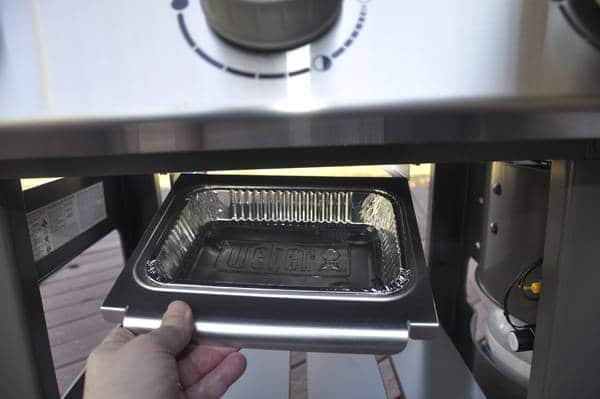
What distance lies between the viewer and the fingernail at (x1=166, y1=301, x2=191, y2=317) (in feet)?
1.24

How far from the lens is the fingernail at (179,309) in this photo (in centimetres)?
38

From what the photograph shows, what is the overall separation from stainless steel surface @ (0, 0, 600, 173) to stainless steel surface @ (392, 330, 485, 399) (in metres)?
0.56

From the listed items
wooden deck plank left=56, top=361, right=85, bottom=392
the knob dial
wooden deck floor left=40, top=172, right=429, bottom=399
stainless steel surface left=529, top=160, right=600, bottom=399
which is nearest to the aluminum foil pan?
stainless steel surface left=529, top=160, right=600, bottom=399

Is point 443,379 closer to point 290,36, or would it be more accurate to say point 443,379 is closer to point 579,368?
point 579,368

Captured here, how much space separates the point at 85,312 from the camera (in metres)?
1.09

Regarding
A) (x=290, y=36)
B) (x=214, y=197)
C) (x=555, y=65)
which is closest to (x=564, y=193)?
(x=555, y=65)

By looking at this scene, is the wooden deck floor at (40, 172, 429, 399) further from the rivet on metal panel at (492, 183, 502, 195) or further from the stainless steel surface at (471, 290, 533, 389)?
the rivet on metal panel at (492, 183, 502, 195)

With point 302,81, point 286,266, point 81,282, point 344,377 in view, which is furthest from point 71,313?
point 302,81

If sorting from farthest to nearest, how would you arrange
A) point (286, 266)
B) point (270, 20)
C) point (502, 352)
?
point (502, 352) < point (286, 266) < point (270, 20)

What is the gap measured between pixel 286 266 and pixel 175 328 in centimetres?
19

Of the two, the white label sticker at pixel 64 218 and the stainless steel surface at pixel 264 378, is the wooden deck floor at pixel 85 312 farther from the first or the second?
the white label sticker at pixel 64 218

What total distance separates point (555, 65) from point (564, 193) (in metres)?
0.12

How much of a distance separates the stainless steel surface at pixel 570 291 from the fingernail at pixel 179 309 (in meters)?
0.29

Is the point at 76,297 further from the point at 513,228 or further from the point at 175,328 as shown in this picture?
the point at 513,228
